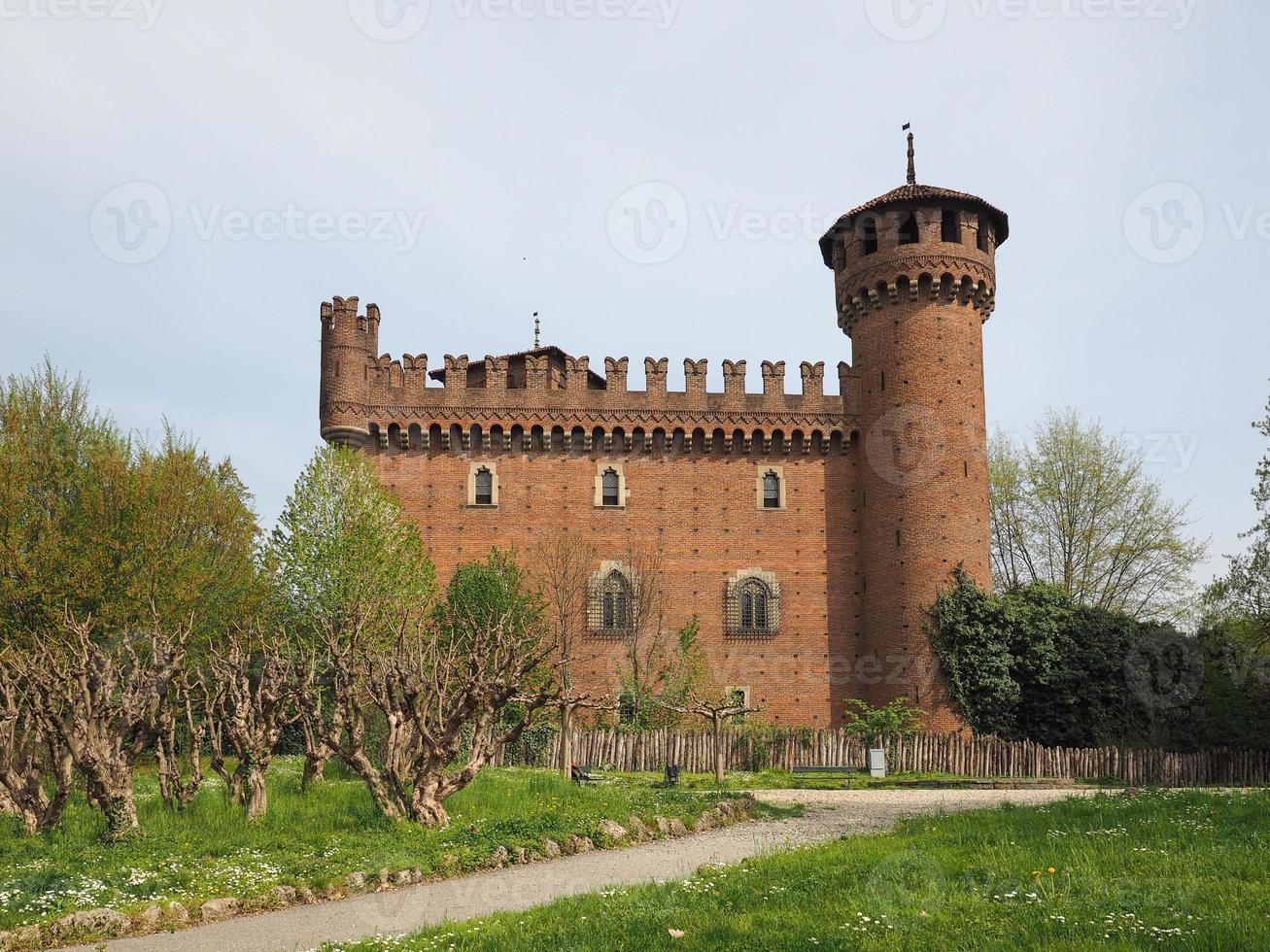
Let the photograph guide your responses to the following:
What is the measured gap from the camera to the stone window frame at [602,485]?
34.4 meters

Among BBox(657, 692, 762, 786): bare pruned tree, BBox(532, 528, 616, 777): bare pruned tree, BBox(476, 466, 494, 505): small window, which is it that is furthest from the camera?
BBox(476, 466, 494, 505): small window

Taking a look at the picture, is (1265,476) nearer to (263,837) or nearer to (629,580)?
(629,580)

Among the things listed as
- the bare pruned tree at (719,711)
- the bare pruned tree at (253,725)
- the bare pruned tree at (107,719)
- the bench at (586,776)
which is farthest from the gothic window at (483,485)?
the bare pruned tree at (107,719)

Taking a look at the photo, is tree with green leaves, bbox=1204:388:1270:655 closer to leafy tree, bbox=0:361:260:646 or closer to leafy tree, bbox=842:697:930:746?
leafy tree, bbox=842:697:930:746

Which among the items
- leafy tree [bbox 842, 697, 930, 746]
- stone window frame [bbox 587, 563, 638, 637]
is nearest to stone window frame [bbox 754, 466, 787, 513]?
stone window frame [bbox 587, 563, 638, 637]

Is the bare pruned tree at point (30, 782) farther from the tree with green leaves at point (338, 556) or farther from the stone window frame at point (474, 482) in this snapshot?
the stone window frame at point (474, 482)

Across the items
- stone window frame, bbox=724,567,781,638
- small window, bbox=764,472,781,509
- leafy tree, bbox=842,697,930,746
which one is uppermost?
small window, bbox=764,472,781,509

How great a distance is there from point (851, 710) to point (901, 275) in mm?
14038

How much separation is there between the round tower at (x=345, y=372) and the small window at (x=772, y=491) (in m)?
13.3

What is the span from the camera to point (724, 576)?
34.0 m

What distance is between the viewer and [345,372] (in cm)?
3341

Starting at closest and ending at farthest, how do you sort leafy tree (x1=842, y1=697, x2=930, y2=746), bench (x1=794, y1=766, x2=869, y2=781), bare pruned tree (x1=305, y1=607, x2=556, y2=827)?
bare pruned tree (x1=305, y1=607, x2=556, y2=827) < bench (x1=794, y1=766, x2=869, y2=781) < leafy tree (x1=842, y1=697, x2=930, y2=746)

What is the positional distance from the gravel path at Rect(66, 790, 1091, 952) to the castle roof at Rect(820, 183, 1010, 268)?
73.5 feet

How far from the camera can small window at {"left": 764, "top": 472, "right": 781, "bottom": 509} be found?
114ft
